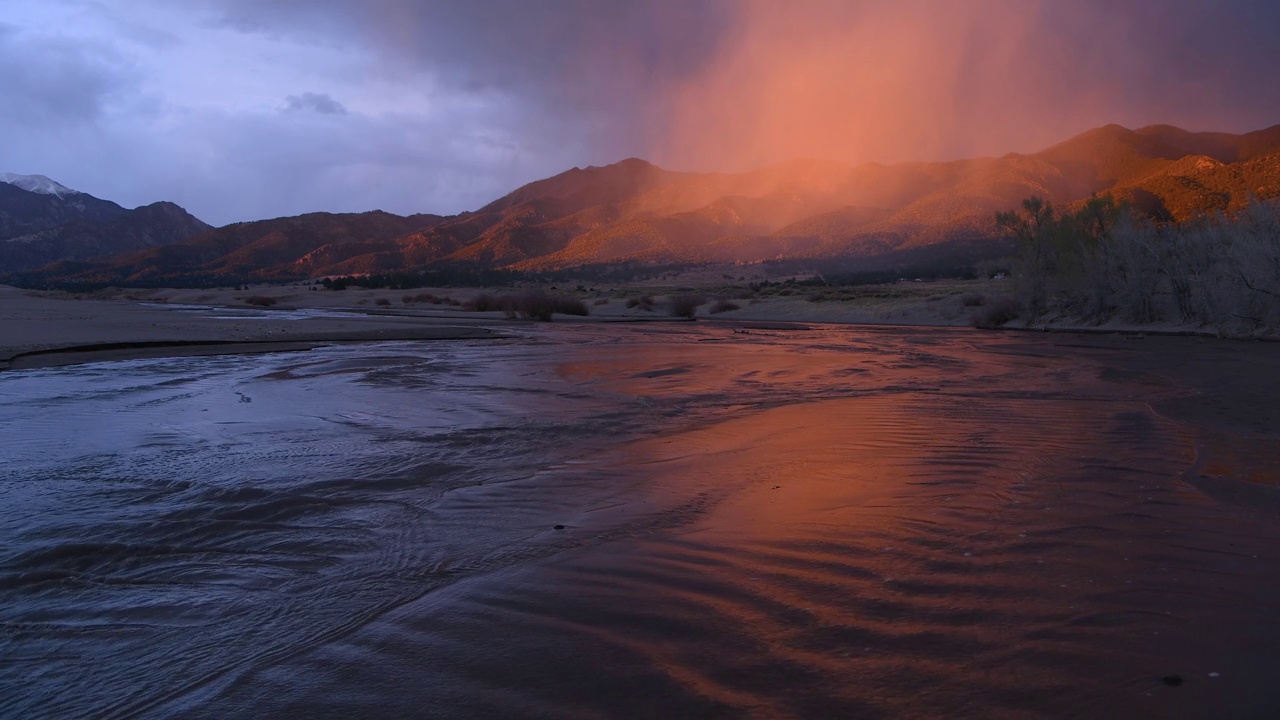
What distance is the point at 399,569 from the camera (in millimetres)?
4438

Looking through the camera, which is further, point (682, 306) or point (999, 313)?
point (682, 306)

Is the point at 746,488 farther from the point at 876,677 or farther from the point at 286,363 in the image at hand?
the point at 286,363

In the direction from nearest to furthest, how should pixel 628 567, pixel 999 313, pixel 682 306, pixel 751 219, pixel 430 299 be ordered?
pixel 628 567 → pixel 999 313 → pixel 682 306 → pixel 430 299 → pixel 751 219

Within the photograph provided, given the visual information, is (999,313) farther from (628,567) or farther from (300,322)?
(628,567)

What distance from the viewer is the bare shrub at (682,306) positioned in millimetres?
44156

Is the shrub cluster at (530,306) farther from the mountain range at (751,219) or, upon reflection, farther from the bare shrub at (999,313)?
the mountain range at (751,219)

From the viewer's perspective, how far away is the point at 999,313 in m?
33.8

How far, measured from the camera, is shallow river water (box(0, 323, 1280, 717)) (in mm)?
3066

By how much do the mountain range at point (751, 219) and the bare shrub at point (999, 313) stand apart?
39.7 meters

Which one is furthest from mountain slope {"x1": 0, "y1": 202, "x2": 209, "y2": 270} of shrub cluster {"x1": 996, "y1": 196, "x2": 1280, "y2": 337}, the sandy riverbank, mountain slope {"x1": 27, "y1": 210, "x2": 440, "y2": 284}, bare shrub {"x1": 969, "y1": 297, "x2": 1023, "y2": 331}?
shrub cluster {"x1": 996, "y1": 196, "x2": 1280, "y2": 337}

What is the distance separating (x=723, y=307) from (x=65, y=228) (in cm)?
16601

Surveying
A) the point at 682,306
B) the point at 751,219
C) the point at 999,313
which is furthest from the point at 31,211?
the point at 999,313

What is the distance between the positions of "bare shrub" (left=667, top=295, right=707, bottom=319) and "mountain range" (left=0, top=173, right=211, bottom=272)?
143m

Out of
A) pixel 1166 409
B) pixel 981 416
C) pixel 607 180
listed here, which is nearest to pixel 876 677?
pixel 981 416
